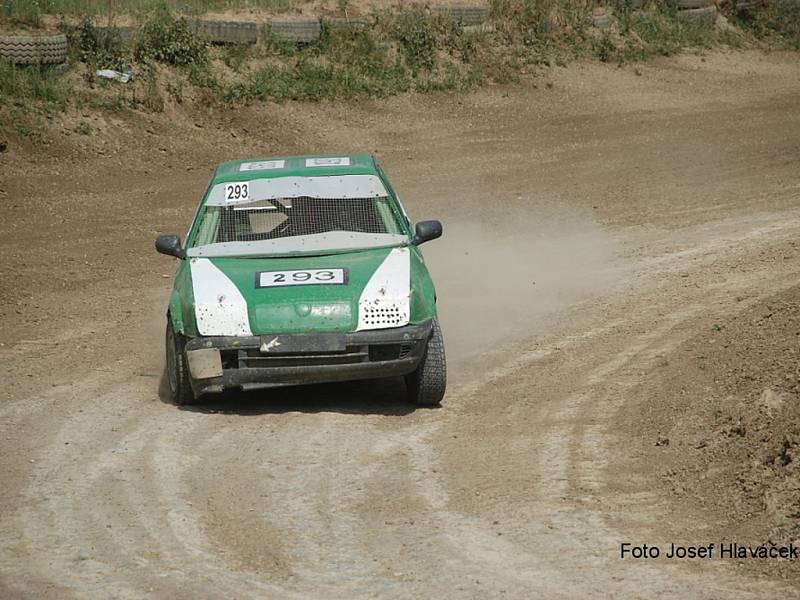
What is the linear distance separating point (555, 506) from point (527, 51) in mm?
19038

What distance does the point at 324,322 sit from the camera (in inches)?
309

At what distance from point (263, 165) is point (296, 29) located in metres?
12.7

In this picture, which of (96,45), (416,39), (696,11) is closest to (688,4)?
(696,11)

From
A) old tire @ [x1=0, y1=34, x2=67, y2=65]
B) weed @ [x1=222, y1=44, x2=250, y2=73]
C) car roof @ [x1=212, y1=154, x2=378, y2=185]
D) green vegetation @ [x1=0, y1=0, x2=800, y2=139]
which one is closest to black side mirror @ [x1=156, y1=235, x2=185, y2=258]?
car roof @ [x1=212, y1=154, x2=378, y2=185]

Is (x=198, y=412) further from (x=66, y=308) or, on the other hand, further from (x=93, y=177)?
(x=93, y=177)

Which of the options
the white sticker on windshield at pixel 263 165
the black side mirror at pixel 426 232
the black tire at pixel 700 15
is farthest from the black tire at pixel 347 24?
the black side mirror at pixel 426 232

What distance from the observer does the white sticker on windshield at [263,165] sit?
376 inches

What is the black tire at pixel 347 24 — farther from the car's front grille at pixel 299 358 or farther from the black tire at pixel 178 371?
the car's front grille at pixel 299 358

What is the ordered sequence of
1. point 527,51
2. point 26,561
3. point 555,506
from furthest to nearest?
1. point 527,51
2. point 555,506
3. point 26,561

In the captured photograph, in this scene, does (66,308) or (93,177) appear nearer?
(66,308)

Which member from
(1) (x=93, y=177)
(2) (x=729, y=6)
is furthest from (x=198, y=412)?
(2) (x=729, y=6)

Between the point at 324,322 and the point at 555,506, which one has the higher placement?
the point at 324,322

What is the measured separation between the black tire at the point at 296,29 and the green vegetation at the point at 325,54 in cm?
13

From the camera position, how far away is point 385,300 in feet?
26.2
